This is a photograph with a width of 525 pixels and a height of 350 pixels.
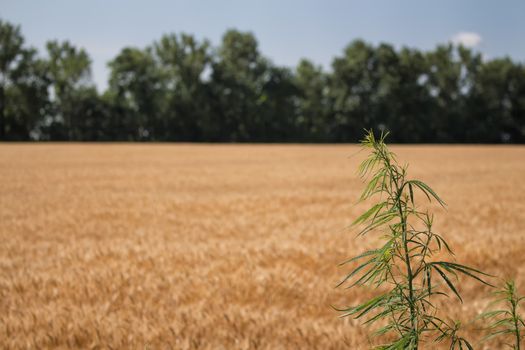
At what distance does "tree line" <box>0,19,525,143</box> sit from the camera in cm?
6341

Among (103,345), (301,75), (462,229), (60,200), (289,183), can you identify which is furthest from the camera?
(301,75)

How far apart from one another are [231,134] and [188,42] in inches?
658

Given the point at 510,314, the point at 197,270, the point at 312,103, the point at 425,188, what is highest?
the point at 312,103

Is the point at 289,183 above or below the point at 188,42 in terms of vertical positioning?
below

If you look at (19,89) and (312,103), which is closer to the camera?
(19,89)

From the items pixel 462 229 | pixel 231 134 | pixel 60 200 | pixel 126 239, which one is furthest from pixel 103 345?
pixel 231 134

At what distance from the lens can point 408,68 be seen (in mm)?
71000

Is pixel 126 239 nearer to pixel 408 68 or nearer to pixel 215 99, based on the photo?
pixel 215 99

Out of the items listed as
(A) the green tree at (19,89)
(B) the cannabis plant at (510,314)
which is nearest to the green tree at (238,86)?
(A) the green tree at (19,89)

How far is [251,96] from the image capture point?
70438mm

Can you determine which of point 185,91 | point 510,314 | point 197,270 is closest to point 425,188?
point 510,314

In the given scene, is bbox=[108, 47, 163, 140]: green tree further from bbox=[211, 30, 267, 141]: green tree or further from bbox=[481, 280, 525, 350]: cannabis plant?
bbox=[481, 280, 525, 350]: cannabis plant

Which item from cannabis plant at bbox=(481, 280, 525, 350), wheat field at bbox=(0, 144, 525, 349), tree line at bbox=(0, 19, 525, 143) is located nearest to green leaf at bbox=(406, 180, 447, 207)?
wheat field at bbox=(0, 144, 525, 349)

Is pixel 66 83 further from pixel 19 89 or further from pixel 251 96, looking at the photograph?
pixel 251 96
